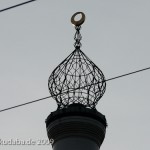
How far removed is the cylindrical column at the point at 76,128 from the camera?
1082 inches

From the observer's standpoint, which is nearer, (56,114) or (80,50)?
(56,114)

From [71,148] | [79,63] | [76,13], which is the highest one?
[76,13]

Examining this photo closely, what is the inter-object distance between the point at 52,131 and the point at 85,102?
262cm

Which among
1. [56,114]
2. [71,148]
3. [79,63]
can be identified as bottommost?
[71,148]

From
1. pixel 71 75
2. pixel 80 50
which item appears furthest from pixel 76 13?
pixel 71 75

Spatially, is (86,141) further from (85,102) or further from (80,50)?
(80,50)

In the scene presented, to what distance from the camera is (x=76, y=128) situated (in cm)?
2753

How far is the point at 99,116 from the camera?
28.4 metres

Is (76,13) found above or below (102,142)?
above

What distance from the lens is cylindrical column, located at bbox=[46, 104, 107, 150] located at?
90.1ft

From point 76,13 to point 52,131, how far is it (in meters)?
7.53

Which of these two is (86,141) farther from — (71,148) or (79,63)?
(79,63)

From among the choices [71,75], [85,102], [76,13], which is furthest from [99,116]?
[76,13]

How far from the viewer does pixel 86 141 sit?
27594 mm
